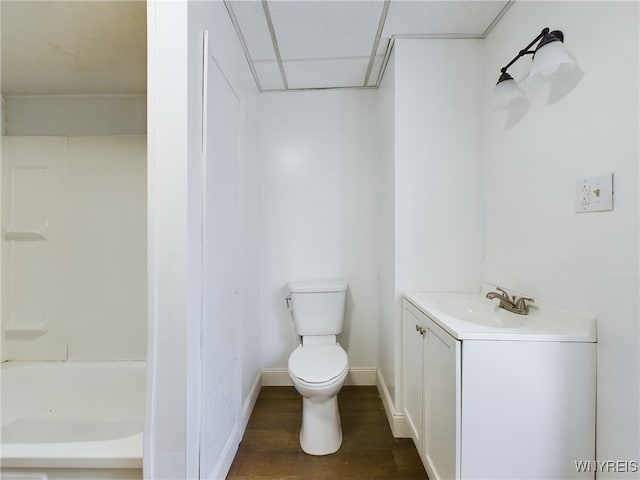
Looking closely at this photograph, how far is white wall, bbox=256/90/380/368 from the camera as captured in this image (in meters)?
2.10

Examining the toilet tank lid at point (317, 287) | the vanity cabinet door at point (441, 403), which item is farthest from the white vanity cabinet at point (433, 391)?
the toilet tank lid at point (317, 287)

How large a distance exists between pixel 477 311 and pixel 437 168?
2.73 feet

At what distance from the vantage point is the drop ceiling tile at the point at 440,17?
131cm

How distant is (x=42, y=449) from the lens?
97 centimetres

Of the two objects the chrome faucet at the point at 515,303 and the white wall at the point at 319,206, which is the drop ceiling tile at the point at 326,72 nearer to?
the white wall at the point at 319,206

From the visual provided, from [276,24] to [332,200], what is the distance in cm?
115

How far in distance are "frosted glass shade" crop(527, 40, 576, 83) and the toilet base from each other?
177cm

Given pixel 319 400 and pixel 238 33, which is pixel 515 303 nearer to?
pixel 319 400

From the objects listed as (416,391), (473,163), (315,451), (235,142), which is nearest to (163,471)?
(315,451)

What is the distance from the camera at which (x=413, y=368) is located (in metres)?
1.39

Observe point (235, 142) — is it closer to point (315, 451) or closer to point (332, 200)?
point (332, 200)

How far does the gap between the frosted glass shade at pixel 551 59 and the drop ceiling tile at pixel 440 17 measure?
0.56 metres

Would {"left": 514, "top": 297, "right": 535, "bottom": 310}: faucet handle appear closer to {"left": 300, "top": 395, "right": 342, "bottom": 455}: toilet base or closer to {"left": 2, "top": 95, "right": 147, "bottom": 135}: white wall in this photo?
{"left": 300, "top": 395, "right": 342, "bottom": 455}: toilet base

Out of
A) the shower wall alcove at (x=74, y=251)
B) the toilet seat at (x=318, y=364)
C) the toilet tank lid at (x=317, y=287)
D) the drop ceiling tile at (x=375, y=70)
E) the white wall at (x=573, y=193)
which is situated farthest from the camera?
the toilet tank lid at (x=317, y=287)
